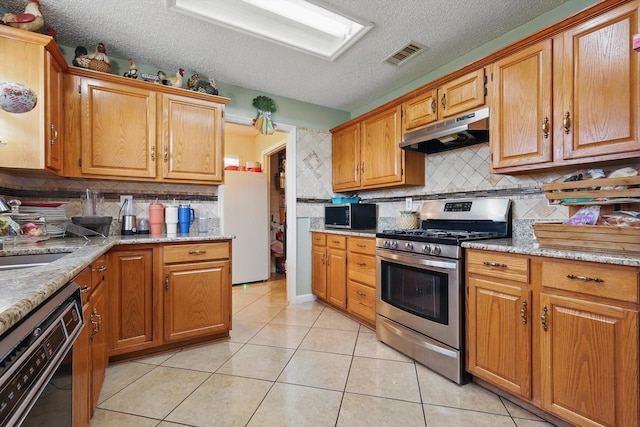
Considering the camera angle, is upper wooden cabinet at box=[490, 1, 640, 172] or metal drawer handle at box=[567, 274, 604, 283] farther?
upper wooden cabinet at box=[490, 1, 640, 172]

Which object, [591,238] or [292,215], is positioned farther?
[292,215]

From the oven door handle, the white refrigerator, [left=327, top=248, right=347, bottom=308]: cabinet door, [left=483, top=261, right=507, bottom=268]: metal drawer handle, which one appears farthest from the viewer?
the white refrigerator

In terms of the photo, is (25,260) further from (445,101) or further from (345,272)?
(445,101)

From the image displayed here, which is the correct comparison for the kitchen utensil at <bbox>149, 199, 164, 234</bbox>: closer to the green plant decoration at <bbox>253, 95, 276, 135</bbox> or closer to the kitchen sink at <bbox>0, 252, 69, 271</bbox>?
the kitchen sink at <bbox>0, 252, 69, 271</bbox>

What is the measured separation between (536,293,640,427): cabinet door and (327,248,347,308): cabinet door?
1755mm

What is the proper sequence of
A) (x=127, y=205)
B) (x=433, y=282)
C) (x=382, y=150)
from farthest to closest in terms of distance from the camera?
1. (x=382, y=150)
2. (x=127, y=205)
3. (x=433, y=282)

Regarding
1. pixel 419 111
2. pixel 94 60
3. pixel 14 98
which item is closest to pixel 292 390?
pixel 14 98

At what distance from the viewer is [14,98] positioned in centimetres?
138

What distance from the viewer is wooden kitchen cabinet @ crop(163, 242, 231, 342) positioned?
2.21m

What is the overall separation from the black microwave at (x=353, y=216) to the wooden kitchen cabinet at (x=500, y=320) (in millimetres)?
1509

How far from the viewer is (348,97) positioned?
11.4 feet

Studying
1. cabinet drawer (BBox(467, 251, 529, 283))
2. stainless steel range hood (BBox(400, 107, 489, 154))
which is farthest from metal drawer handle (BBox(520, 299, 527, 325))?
stainless steel range hood (BBox(400, 107, 489, 154))

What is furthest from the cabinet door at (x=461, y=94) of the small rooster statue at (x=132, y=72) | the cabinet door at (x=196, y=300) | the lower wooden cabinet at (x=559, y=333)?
the small rooster statue at (x=132, y=72)

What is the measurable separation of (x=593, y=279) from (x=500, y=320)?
1.68 feet
